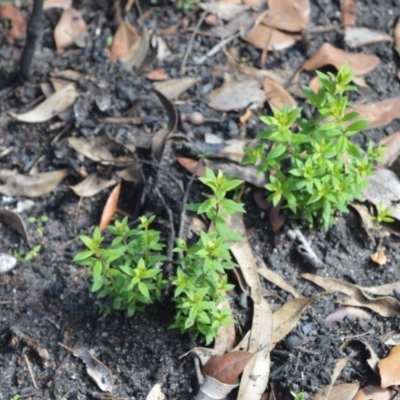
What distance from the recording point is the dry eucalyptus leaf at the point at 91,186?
3.67 meters

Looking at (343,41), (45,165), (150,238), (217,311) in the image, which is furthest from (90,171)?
(343,41)

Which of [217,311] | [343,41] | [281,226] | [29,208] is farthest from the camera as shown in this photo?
[343,41]

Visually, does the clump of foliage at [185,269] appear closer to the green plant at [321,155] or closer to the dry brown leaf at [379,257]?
the green plant at [321,155]

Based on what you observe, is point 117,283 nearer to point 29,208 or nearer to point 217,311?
point 217,311

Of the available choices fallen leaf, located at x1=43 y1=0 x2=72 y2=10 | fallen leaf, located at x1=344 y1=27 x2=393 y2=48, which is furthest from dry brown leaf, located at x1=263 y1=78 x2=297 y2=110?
fallen leaf, located at x1=43 y1=0 x2=72 y2=10

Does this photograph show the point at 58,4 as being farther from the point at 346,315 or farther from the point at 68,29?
the point at 346,315

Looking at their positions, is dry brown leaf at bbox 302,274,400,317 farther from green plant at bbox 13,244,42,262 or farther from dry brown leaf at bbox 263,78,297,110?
green plant at bbox 13,244,42,262

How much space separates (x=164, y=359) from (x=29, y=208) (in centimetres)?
106

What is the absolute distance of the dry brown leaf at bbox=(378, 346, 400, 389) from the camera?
2.97 m

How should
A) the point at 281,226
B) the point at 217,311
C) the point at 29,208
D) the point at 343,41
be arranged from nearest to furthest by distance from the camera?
the point at 217,311 → the point at 281,226 → the point at 29,208 → the point at 343,41

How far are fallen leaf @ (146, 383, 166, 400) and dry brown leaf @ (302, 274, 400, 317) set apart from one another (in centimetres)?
80

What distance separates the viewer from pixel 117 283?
3047mm

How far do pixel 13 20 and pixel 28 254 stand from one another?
1.44 meters

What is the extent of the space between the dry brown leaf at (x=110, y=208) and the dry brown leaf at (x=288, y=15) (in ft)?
4.14
